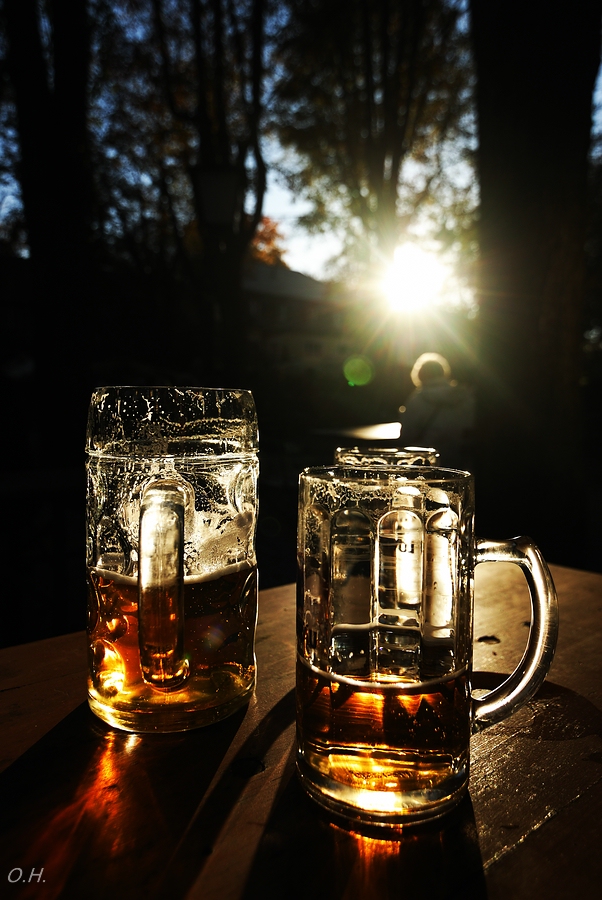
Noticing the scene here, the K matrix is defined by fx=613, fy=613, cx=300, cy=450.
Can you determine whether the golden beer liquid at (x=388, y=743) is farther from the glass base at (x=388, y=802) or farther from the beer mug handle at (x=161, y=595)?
the beer mug handle at (x=161, y=595)

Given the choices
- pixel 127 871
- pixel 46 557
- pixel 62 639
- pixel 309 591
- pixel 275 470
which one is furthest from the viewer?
pixel 275 470


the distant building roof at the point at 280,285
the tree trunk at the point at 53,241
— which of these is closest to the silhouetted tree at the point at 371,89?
the tree trunk at the point at 53,241

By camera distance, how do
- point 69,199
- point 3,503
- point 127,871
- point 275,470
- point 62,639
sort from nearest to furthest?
point 127,871 → point 62,639 → point 3,503 → point 69,199 → point 275,470

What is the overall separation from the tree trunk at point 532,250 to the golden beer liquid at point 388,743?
9.94 feet

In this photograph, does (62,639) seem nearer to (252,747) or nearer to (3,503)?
(252,747)

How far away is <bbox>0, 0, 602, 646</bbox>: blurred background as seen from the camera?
327cm

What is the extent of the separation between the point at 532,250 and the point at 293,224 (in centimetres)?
1043

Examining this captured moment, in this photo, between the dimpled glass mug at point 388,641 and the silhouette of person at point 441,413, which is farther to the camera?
the silhouette of person at point 441,413

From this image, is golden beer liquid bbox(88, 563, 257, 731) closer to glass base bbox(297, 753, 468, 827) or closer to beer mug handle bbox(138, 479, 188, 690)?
beer mug handle bbox(138, 479, 188, 690)

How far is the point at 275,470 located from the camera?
6609 mm

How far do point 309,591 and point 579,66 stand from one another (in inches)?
139

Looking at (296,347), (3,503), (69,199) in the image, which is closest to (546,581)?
(3,503)

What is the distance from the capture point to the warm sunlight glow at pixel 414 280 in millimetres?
11977

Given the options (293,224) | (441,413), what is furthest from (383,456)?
(293,224)
